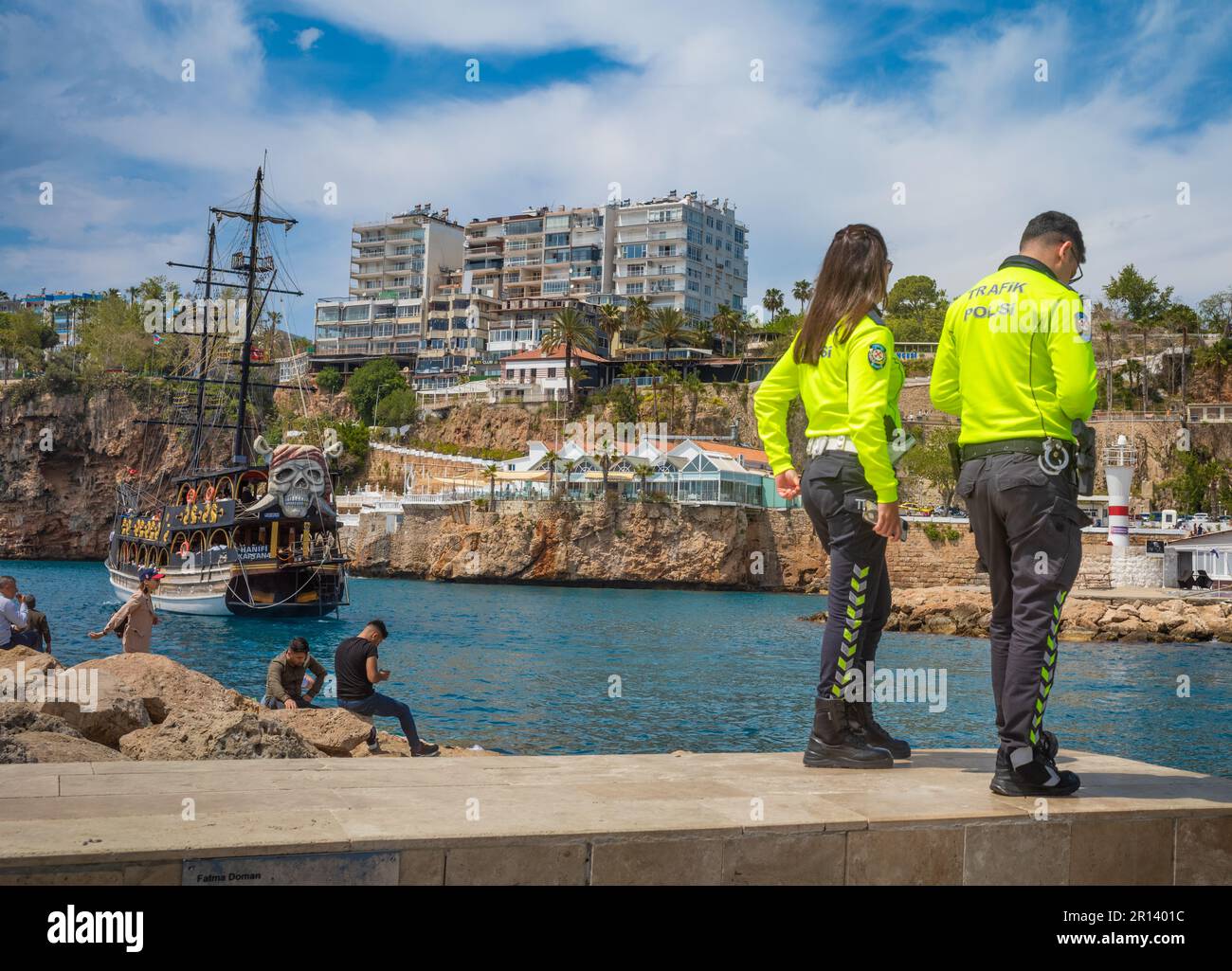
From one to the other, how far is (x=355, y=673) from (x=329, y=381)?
106 metres

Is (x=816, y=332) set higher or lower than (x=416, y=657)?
higher

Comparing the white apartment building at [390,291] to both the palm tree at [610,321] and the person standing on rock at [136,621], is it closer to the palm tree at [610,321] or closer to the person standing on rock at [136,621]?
the palm tree at [610,321]

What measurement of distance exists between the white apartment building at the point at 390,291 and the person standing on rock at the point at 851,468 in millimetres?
113835

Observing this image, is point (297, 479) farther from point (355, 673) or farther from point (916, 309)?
point (916, 309)

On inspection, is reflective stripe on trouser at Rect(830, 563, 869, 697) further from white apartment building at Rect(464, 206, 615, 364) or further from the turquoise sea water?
white apartment building at Rect(464, 206, 615, 364)

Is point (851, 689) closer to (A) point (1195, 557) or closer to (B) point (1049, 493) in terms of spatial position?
(B) point (1049, 493)

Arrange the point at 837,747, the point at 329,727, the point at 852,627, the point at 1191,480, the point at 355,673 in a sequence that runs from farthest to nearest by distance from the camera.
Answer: the point at 1191,480, the point at 355,673, the point at 329,727, the point at 852,627, the point at 837,747

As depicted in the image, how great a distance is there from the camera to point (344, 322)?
12306 cm

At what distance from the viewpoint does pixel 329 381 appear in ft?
375

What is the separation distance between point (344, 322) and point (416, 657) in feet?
323

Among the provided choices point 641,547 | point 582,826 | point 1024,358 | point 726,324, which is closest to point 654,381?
point 726,324

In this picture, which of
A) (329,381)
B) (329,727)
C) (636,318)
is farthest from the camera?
(329,381)
